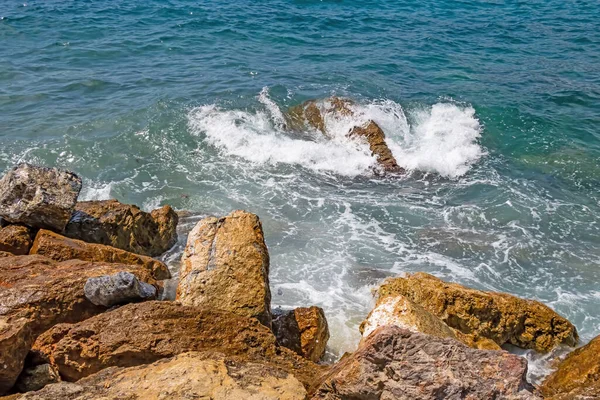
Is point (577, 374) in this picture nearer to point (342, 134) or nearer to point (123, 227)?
point (123, 227)

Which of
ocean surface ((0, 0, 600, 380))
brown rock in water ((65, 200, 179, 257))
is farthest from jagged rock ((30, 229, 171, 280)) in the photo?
ocean surface ((0, 0, 600, 380))

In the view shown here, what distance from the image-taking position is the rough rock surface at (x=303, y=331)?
8.14m

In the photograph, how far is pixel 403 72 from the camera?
78.5 feet

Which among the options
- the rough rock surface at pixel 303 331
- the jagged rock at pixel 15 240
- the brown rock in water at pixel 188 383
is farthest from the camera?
the jagged rock at pixel 15 240

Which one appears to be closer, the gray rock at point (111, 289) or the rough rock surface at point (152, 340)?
the rough rock surface at point (152, 340)

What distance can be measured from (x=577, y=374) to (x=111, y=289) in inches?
245

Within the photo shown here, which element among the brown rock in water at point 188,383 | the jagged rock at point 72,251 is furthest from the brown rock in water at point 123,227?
the brown rock in water at point 188,383

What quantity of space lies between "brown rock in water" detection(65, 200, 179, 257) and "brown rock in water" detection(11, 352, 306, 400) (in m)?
5.36

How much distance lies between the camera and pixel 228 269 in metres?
7.66

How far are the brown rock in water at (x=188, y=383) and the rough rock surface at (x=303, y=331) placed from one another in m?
2.91

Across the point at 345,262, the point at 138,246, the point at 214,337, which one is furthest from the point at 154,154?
the point at 214,337

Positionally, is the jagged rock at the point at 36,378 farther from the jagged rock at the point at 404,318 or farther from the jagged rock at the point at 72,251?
the jagged rock at the point at 404,318

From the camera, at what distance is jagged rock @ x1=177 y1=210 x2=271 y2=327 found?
731 centimetres

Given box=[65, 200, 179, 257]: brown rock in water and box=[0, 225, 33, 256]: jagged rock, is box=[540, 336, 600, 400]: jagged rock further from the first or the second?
box=[0, 225, 33, 256]: jagged rock
